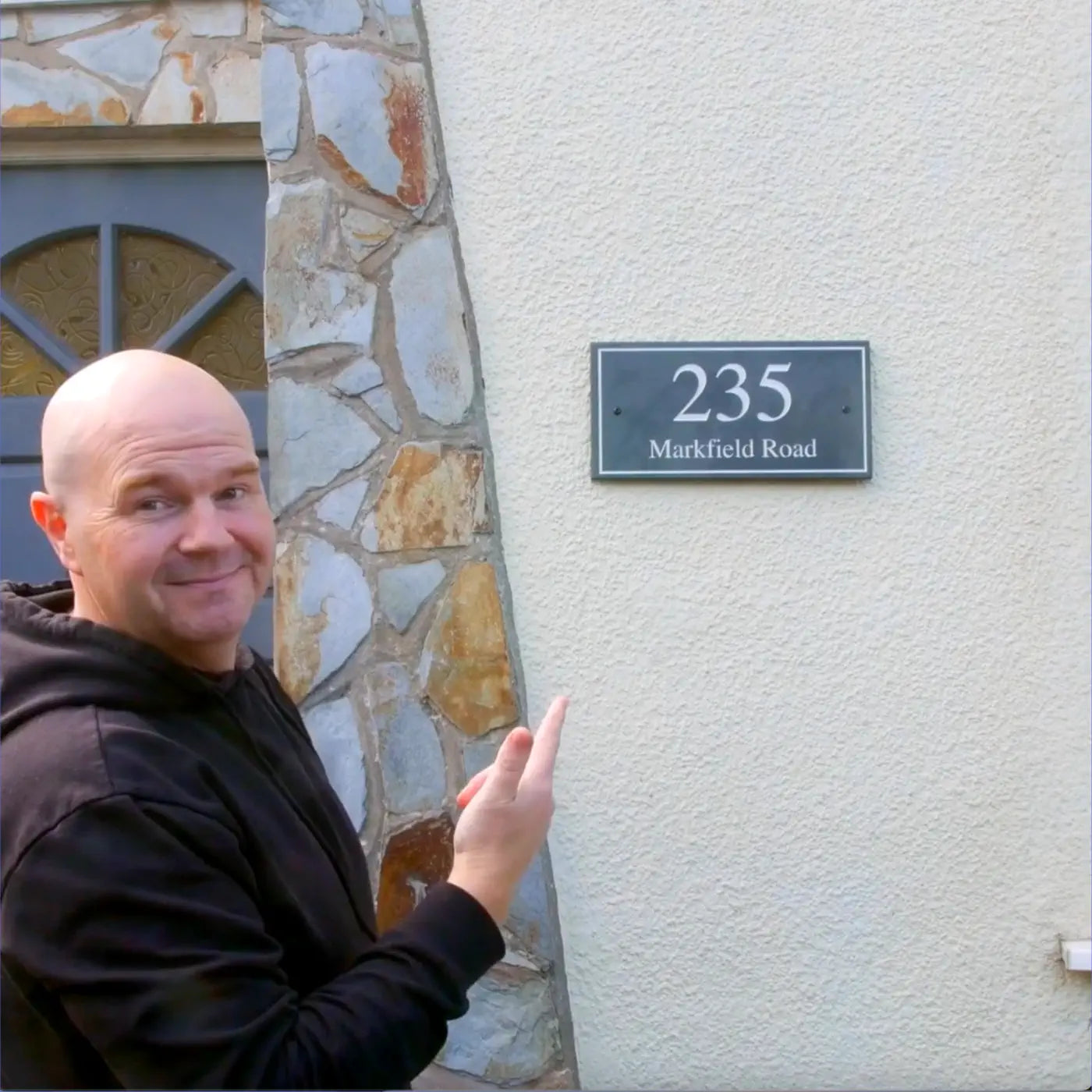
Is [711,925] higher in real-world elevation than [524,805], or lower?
lower

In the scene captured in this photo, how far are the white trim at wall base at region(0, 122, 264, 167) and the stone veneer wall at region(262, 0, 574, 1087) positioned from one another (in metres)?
0.41

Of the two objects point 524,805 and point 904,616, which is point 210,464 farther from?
point 904,616

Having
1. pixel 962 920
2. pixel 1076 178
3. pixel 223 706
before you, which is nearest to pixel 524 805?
pixel 223 706

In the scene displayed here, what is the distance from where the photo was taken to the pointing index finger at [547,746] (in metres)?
1.26

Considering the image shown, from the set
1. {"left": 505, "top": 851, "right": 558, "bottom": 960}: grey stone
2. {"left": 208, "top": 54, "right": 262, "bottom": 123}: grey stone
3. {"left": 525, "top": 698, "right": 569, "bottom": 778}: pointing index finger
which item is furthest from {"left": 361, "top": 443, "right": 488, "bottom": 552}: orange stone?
{"left": 525, "top": 698, "right": 569, "bottom": 778}: pointing index finger

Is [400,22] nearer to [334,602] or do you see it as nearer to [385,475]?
[385,475]

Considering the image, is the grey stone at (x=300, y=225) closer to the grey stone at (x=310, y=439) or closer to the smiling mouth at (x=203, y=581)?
the grey stone at (x=310, y=439)

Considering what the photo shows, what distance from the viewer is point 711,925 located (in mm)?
2361

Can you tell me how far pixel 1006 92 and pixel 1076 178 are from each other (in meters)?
0.23

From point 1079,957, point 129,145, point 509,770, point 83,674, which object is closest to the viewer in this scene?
point 83,674

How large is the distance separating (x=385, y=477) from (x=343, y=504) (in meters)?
0.11

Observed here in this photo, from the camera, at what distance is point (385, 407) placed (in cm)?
245

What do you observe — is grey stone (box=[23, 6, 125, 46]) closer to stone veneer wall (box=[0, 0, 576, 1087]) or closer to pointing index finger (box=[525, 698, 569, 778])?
stone veneer wall (box=[0, 0, 576, 1087])

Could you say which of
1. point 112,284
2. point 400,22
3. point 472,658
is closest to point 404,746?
point 472,658
